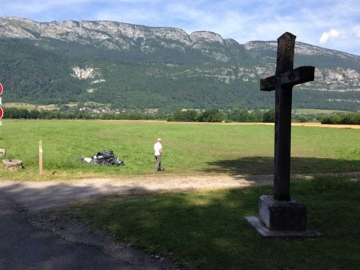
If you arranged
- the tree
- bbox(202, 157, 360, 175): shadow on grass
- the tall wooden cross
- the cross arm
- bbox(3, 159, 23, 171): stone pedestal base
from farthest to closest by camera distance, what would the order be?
the tree, bbox(202, 157, 360, 175): shadow on grass, bbox(3, 159, 23, 171): stone pedestal base, the tall wooden cross, the cross arm

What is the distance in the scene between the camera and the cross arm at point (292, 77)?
672 centimetres

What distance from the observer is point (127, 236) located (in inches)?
274

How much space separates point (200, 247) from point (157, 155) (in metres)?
13.7

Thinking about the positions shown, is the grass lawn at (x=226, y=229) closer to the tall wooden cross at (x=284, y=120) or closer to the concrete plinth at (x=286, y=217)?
the concrete plinth at (x=286, y=217)

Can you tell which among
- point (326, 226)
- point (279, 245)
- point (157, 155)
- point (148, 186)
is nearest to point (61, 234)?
point (279, 245)

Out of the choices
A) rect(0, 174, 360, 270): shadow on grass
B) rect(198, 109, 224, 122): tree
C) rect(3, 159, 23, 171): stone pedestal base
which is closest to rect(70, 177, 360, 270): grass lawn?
rect(0, 174, 360, 270): shadow on grass

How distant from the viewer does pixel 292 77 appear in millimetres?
7039

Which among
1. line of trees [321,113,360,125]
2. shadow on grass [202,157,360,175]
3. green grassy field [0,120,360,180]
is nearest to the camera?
green grassy field [0,120,360,180]

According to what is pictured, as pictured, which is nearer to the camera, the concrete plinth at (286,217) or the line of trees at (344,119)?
the concrete plinth at (286,217)

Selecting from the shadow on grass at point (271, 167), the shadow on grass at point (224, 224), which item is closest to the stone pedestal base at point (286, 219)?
the shadow on grass at point (224, 224)

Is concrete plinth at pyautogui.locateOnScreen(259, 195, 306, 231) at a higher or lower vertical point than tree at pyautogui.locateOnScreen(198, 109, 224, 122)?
lower

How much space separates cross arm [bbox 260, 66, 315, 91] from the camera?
6.72 meters

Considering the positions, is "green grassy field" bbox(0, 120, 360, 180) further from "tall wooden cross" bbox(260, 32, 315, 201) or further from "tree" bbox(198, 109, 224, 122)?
"tree" bbox(198, 109, 224, 122)

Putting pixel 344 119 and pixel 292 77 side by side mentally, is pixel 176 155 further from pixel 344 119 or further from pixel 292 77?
pixel 344 119
